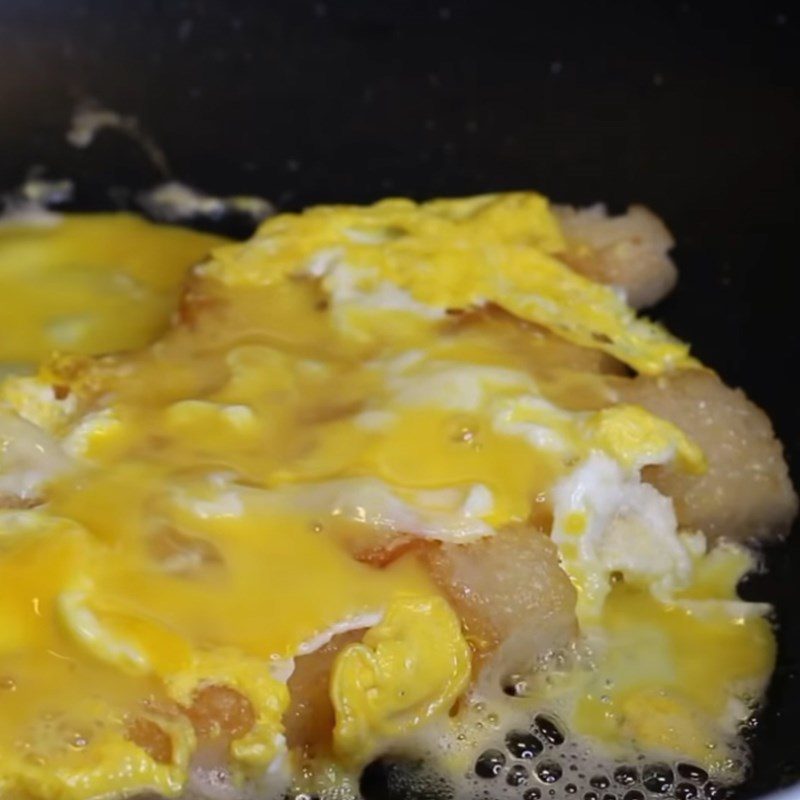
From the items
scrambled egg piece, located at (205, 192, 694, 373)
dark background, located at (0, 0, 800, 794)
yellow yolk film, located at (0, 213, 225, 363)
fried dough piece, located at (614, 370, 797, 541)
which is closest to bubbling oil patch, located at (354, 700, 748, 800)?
fried dough piece, located at (614, 370, 797, 541)

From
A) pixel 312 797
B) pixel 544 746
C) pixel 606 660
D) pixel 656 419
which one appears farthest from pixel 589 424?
pixel 312 797

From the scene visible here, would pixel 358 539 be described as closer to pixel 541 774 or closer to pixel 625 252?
pixel 541 774

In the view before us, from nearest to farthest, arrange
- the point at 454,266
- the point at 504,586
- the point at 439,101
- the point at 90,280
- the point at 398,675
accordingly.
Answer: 1. the point at 398,675
2. the point at 504,586
3. the point at 454,266
4. the point at 90,280
5. the point at 439,101

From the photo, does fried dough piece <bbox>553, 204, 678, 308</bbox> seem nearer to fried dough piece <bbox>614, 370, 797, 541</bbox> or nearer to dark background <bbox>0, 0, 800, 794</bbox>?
dark background <bbox>0, 0, 800, 794</bbox>

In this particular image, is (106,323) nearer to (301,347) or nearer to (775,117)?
(301,347)

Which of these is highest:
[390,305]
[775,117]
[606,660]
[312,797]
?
[775,117]

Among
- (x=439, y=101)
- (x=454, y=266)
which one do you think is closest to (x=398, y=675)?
(x=454, y=266)
